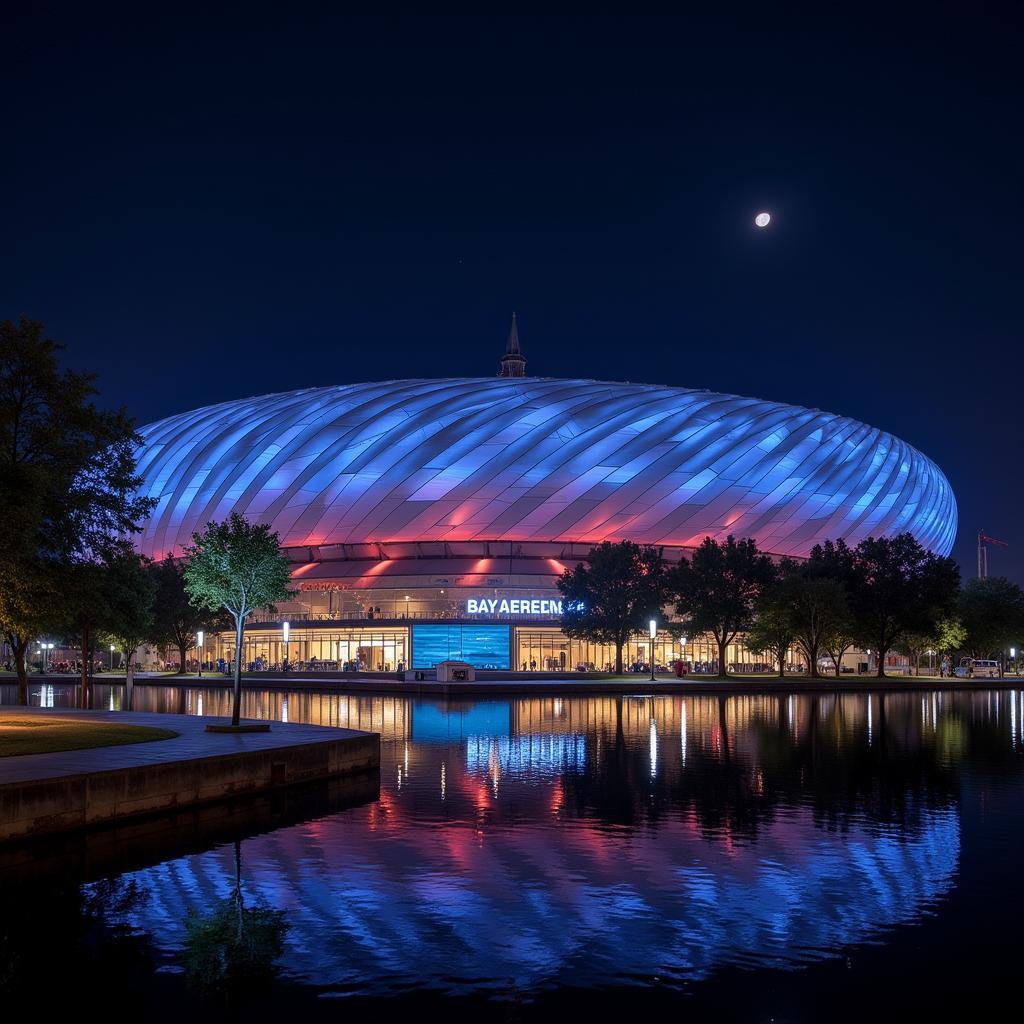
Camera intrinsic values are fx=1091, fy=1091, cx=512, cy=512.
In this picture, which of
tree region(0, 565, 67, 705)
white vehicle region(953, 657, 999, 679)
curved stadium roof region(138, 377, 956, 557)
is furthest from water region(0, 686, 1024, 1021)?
white vehicle region(953, 657, 999, 679)

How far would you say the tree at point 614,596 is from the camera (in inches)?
2662

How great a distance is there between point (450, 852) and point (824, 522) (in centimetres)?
8239

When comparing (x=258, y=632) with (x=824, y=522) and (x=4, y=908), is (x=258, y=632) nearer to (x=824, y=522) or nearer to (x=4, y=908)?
(x=824, y=522)

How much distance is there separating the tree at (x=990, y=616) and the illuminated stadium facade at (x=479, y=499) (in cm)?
→ 1402

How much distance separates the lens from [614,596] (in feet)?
222

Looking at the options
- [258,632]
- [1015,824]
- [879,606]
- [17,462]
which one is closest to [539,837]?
[1015,824]

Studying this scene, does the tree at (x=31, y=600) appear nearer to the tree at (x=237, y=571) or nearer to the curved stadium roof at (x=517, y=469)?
the tree at (x=237, y=571)

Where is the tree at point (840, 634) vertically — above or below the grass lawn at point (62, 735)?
above

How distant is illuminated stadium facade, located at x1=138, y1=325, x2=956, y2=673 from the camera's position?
79500mm

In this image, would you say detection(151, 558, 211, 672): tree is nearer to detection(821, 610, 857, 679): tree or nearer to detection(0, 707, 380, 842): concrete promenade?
detection(821, 610, 857, 679): tree

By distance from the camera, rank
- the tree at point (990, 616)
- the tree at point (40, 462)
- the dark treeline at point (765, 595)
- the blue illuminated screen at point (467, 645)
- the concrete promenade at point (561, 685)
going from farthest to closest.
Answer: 1. the tree at point (990, 616)
2. the blue illuminated screen at point (467, 645)
3. the dark treeline at point (765, 595)
4. the concrete promenade at point (561, 685)
5. the tree at point (40, 462)

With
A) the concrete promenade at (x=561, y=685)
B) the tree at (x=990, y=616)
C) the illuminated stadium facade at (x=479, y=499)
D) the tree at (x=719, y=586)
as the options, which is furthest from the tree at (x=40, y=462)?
the tree at (x=990, y=616)

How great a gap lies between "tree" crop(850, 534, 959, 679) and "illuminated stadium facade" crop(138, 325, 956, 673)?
38.3 feet

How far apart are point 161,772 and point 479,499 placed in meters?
63.2
